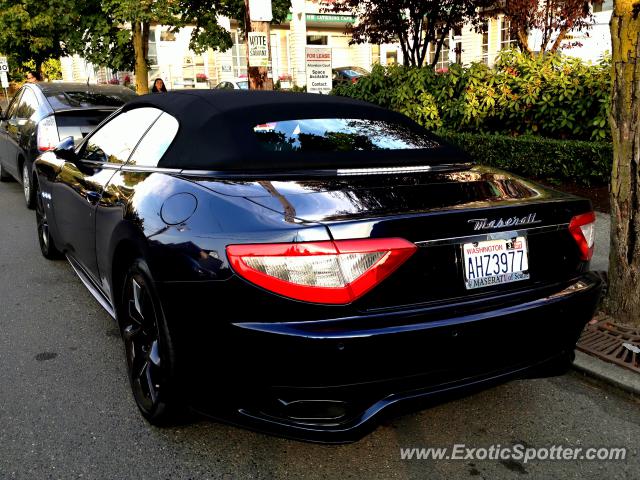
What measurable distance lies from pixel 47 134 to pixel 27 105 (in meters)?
1.37

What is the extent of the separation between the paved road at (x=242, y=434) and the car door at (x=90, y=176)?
72cm

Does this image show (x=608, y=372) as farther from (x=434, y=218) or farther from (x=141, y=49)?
(x=141, y=49)

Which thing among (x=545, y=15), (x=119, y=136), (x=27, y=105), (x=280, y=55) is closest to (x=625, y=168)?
(x=119, y=136)

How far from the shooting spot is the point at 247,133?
10.0 feet

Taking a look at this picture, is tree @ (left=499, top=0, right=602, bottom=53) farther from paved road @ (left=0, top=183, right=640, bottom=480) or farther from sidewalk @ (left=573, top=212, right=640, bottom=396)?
paved road @ (left=0, top=183, right=640, bottom=480)

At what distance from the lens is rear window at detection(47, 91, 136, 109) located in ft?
24.8

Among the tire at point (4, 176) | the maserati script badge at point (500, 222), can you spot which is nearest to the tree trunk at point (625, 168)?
the maserati script badge at point (500, 222)

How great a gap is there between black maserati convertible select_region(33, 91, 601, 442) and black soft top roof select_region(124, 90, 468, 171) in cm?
1

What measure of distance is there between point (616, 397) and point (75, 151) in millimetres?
3797

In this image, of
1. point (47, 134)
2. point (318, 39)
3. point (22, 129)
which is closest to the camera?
point (47, 134)

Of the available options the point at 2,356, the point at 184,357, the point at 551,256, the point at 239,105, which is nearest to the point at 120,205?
the point at 239,105

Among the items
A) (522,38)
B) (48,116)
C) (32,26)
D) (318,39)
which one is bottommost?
(48,116)

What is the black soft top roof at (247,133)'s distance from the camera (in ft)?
9.61

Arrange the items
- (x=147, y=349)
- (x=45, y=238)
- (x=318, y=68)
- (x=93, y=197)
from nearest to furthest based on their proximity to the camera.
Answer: (x=147, y=349) < (x=93, y=197) < (x=45, y=238) < (x=318, y=68)
